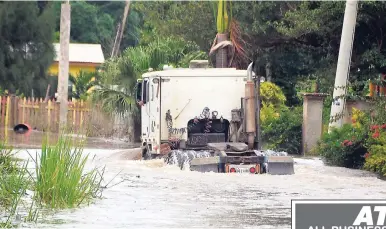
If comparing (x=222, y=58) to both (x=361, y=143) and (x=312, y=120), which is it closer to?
(x=312, y=120)

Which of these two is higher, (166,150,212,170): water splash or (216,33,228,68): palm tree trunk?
(216,33,228,68): palm tree trunk

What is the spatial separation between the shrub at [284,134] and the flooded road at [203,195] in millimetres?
4219

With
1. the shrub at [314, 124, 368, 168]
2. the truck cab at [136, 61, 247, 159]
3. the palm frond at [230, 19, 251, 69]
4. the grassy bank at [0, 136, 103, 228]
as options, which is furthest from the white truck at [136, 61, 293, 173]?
the grassy bank at [0, 136, 103, 228]

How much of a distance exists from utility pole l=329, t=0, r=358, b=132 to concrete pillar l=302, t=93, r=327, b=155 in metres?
1.50

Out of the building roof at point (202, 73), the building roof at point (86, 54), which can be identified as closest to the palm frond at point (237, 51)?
the building roof at point (202, 73)

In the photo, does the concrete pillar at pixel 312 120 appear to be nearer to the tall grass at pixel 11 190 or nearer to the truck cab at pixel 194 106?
the truck cab at pixel 194 106

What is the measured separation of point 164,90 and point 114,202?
772 cm

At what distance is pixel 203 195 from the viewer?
1727 cm

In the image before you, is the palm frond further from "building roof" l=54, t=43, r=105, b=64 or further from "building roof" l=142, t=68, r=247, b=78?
"building roof" l=54, t=43, r=105, b=64

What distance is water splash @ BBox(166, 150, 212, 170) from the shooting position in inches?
845

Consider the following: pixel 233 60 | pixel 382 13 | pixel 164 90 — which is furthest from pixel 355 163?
pixel 233 60

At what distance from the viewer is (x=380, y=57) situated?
29281 mm

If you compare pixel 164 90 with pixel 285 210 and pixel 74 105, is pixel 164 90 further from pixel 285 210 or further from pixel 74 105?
pixel 74 105

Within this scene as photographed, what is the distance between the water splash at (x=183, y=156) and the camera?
21452 mm
